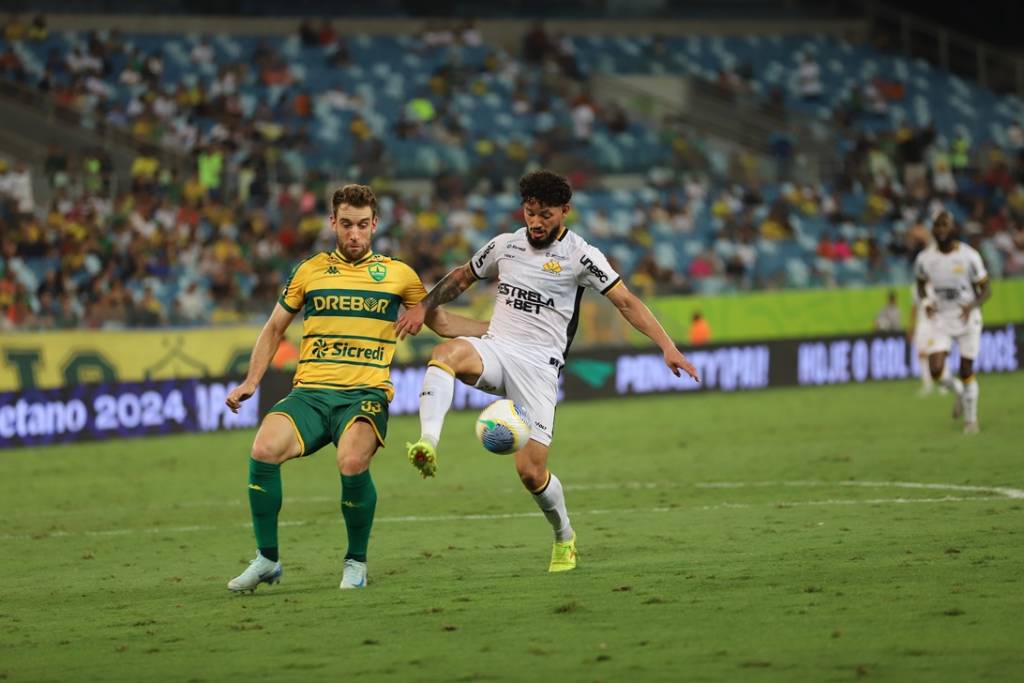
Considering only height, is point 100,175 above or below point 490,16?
below

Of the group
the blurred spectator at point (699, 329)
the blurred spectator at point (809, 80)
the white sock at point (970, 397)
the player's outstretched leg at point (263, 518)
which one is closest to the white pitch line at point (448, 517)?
the player's outstretched leg at point (263, 518)

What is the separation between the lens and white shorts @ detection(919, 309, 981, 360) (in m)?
19.8

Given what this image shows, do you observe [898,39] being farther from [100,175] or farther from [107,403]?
[107,403]

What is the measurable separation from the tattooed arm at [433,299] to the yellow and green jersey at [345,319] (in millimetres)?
72

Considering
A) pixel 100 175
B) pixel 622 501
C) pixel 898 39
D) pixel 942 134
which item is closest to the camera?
pixel 622 501

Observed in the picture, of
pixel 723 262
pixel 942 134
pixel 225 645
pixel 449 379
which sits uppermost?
pixel 942 134

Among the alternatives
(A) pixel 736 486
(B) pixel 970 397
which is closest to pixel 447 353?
(A) pixel 736 486

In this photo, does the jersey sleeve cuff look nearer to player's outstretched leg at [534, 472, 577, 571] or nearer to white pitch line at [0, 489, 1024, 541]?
player's outstretched leg at [534, 472, 577, 571]

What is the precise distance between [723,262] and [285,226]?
942 centimetres

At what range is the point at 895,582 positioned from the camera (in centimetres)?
918

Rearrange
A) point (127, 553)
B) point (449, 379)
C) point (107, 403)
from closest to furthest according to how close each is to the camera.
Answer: point (449, 379) → point (127, 553) → point (107, 403)

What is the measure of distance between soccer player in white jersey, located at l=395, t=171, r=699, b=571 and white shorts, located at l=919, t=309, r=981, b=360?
1031 centimetres

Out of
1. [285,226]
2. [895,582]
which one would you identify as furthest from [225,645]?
[285,226]

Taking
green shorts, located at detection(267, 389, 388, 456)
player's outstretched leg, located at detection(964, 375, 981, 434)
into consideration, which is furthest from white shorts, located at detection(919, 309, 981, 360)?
green shorts, located at detection(267, 389, 388, 456)
